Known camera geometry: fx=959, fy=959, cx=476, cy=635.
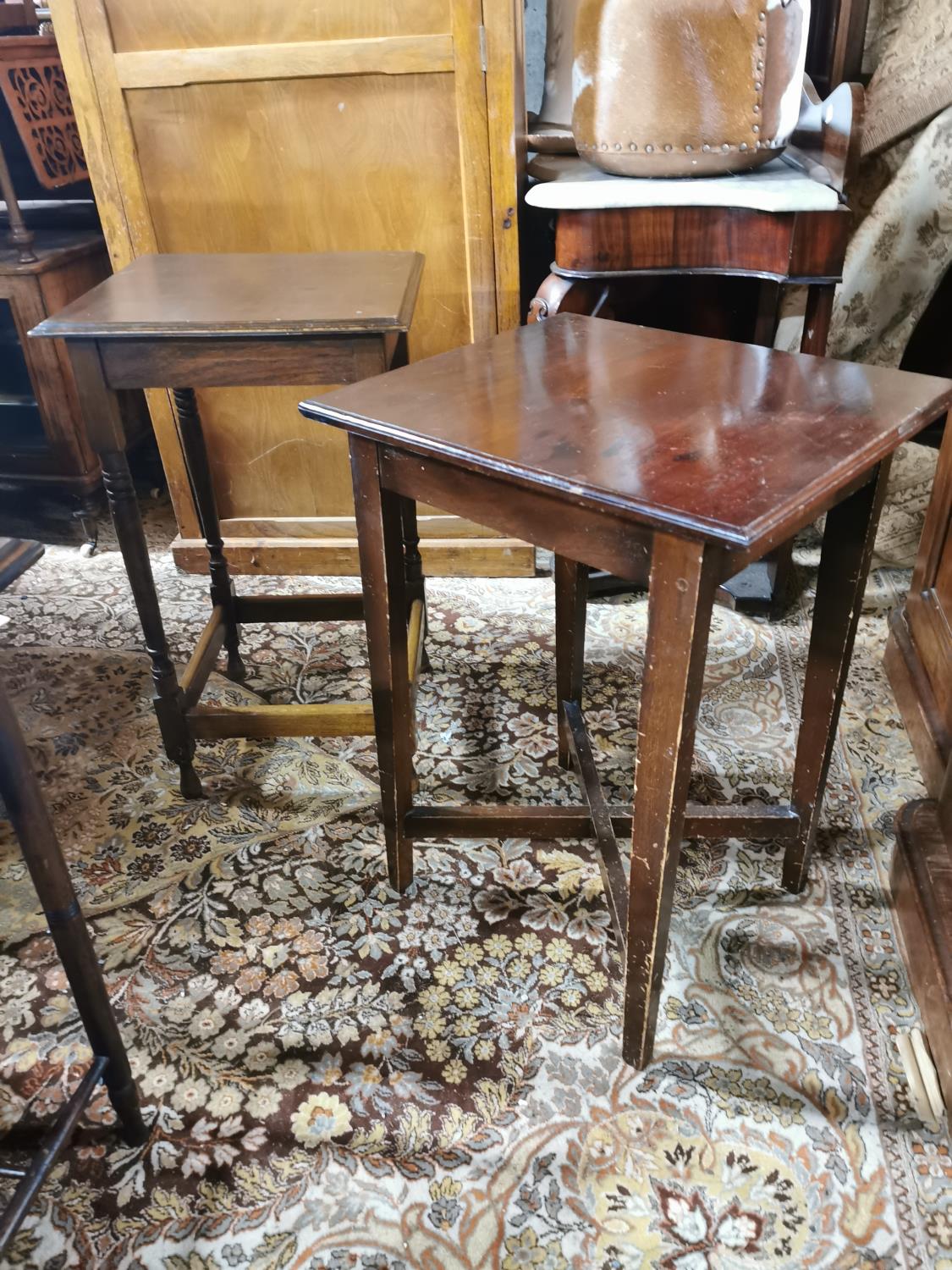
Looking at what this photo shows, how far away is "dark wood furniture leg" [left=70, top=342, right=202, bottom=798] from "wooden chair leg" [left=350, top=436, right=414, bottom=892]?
466 mm

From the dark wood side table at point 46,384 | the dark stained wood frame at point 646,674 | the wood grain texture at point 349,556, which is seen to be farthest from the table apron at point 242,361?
the dark wood side table at point 46,384

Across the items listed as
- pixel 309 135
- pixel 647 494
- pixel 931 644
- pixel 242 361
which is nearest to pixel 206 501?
pixel 242 361

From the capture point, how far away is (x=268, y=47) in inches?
77.2

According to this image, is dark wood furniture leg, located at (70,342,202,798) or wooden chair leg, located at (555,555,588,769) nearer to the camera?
dark wood furniture leg, located at (70,342,202,798)

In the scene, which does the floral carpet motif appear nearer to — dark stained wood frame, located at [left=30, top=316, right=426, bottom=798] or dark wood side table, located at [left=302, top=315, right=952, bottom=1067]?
dark stained wood frame, located at [left=30, top=316, right=426, bottom=798]

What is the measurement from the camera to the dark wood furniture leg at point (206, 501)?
193 centimetres

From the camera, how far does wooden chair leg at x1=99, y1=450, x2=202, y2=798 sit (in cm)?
155

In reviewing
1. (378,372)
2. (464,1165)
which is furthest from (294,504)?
(464,1165)

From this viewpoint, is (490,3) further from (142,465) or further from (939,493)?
(142,465)

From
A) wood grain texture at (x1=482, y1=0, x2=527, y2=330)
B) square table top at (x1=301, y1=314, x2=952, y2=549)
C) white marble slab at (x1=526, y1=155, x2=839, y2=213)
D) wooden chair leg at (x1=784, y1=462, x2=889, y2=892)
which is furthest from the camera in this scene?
wood grain texture at (x1=482, y1=0, x2=527, y2=330)

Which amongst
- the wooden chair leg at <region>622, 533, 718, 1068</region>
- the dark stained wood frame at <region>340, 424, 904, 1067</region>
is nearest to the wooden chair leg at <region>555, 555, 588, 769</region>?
the dark stained wood frame at <region>340, 424, 904, 1067</region>

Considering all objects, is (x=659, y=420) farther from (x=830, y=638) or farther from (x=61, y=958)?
(x=61, y=958)

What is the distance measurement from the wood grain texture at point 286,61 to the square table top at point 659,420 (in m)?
0.96

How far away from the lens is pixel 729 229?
1785 mm
